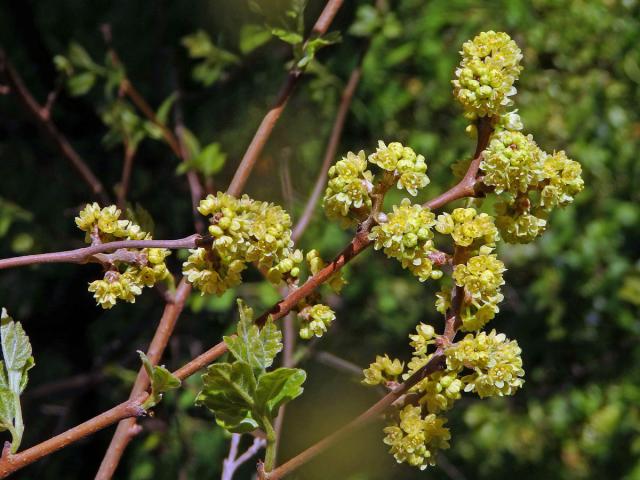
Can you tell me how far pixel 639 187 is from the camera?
2.16 m

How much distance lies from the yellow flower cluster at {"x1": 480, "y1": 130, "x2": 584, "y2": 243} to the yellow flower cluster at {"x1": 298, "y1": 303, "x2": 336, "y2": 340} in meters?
0.21

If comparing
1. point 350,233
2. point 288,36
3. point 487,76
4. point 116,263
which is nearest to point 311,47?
point 288,36

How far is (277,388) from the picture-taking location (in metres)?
0.82

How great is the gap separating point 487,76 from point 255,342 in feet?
1.20

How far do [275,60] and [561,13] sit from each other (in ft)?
2.55

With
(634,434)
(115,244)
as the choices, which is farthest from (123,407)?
(634,434)

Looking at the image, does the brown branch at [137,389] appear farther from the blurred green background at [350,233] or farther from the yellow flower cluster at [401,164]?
the blurred green background at [350,233]

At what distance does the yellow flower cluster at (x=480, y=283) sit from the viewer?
2.76 ft

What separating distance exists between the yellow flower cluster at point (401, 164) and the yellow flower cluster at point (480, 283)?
96 mm

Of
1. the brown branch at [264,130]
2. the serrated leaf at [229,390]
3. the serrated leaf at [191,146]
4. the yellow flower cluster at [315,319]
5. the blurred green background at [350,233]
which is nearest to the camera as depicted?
the serrated leaf at [229,390]

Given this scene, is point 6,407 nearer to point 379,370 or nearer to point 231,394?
point 231,394

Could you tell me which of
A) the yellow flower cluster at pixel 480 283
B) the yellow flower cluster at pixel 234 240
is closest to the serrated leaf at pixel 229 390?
the yellow flower cluster at pixel 234 240

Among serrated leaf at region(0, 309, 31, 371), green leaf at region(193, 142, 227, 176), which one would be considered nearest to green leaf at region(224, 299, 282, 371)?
serrated leaf at region(0, 309, 31, 371)

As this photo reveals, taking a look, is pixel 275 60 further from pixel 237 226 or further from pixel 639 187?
pixel 237 226
